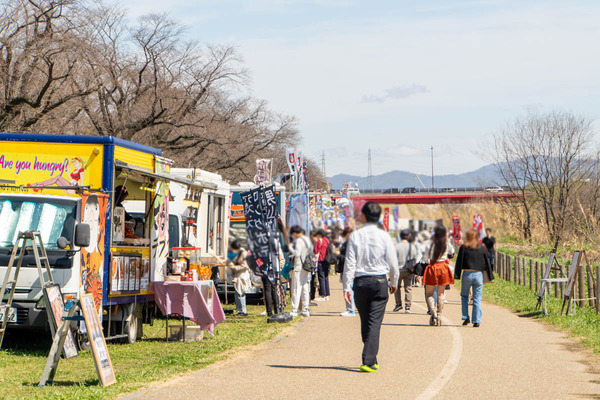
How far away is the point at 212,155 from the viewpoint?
4153cm

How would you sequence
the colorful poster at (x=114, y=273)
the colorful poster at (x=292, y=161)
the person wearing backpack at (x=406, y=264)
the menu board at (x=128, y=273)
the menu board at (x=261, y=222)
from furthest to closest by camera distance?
the colorful poster at (x=292, y=161)
the person wearing backpack at (x=406, y=264)
the menu board at (x=261, y=222)
the menu board at (x=128, y=273)
the colorful poster at (x=114, y=273)

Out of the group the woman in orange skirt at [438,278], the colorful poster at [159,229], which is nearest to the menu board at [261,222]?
the colorful poster at [159,229]

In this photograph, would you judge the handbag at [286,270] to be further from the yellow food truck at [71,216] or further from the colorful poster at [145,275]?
the yellow food truck at [71,216]

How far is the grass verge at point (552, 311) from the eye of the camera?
14.2m

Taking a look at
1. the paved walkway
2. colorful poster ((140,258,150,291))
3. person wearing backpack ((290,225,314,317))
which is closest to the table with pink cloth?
colorful poster ((140,258,150,291))

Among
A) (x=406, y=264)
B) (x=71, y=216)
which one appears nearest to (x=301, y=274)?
(x=406, y=264)

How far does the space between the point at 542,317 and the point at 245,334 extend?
7.23 meters

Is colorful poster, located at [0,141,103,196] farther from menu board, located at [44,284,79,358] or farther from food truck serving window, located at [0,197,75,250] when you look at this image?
menu board, located at [44,284,79,358]

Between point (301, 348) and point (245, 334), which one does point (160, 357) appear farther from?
point (245, 334)

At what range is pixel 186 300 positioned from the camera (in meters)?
13.0

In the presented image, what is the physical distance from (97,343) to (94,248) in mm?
3153

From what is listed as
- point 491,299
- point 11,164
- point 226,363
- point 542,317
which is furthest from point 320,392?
point 491,299

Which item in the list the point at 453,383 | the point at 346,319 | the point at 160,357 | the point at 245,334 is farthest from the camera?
the point at 346,319

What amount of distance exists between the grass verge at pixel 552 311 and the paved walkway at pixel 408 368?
0.41m
